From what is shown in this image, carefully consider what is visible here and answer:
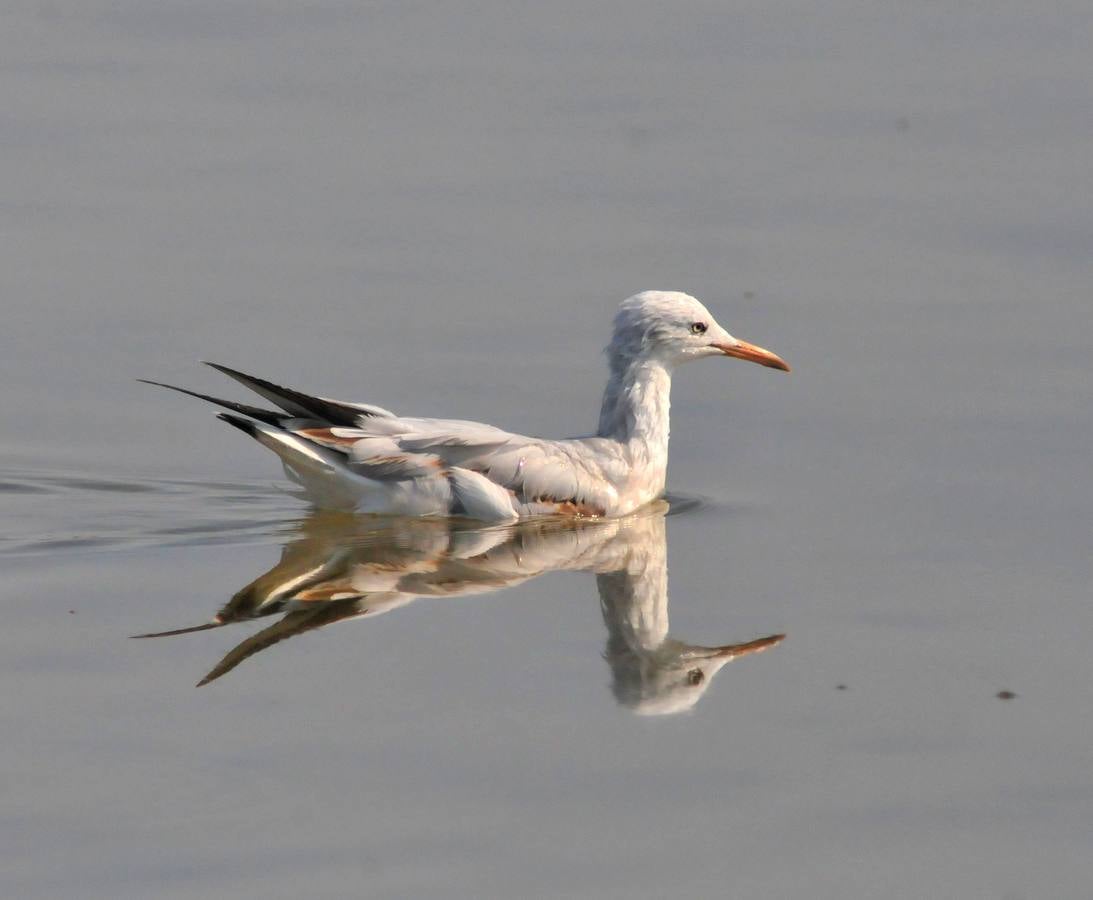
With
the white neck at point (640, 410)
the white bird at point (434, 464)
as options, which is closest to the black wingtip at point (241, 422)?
the white bird at point (434, 464)

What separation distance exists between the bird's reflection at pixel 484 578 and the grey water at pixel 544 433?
4cm

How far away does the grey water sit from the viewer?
7148 millimetres

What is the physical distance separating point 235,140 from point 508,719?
8558 millimetres

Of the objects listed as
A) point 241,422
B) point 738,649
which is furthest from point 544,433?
point 738,649

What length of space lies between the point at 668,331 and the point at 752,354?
19.6 inches

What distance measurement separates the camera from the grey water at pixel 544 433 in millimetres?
7148

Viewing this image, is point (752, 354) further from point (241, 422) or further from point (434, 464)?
point (241, 422)

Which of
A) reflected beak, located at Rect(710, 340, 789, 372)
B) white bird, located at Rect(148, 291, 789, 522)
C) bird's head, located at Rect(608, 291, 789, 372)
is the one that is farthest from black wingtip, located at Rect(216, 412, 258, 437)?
reflected beak, located at Rect(710, 340, 789, 372)

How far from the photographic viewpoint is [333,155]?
50.1ft

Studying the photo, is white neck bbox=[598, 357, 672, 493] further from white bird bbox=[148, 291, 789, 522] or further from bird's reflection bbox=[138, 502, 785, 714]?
bird's reflection bbox=[138, 502, 785, 714]

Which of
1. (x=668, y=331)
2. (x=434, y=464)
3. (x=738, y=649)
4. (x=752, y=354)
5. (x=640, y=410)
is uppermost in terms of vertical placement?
(x=668, y=331)

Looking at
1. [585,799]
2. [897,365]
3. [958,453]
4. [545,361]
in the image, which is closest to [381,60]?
[545,361]

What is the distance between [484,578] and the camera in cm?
997

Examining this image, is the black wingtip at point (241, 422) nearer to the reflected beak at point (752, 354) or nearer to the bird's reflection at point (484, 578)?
the bird's reflection at point (484, 578)
